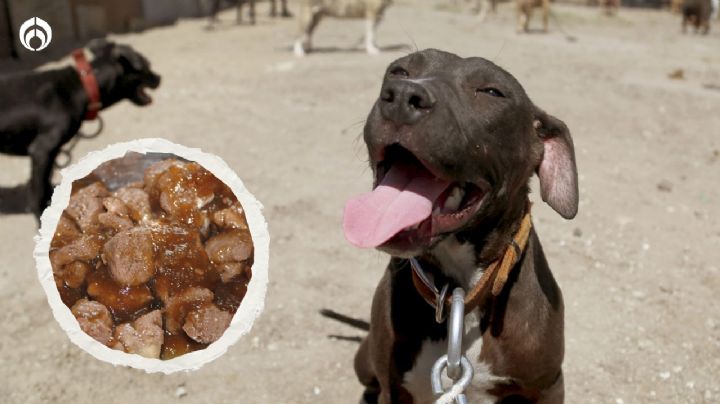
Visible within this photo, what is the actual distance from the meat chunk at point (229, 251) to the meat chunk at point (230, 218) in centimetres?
2

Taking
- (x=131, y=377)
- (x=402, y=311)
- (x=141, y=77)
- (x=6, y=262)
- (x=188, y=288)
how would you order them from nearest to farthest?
(x=188, y=288) → (x=402, y=311) → (x=131, y=377) → (x=6, y=262) → (x=141, y=77)

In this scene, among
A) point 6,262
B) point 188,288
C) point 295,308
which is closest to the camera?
point 188,288

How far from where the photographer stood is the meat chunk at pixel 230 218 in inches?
86.9

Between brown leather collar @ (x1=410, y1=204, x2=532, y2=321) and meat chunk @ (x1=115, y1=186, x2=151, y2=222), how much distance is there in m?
0.88

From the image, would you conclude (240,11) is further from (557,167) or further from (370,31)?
(557,167)

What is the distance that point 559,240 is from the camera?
16.0 ft

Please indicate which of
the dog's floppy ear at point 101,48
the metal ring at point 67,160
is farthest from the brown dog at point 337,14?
the dog's floppy ear at point 101,48

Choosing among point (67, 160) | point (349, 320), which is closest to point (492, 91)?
point (349, 320)

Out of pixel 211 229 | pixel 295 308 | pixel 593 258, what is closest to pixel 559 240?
pixel 593 258

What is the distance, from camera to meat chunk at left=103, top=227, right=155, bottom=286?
2.09 m

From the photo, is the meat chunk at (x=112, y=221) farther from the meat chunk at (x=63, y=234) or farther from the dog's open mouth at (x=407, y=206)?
the dog's open mouth at (x=407, y=206)

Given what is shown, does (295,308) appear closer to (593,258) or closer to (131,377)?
(131,377)

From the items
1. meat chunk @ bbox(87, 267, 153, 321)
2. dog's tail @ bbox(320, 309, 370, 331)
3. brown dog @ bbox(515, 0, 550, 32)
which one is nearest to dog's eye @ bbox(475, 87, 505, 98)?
meat chunk @ bbox(87, 267, 153, 321)

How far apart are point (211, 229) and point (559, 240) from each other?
324 centimetres
